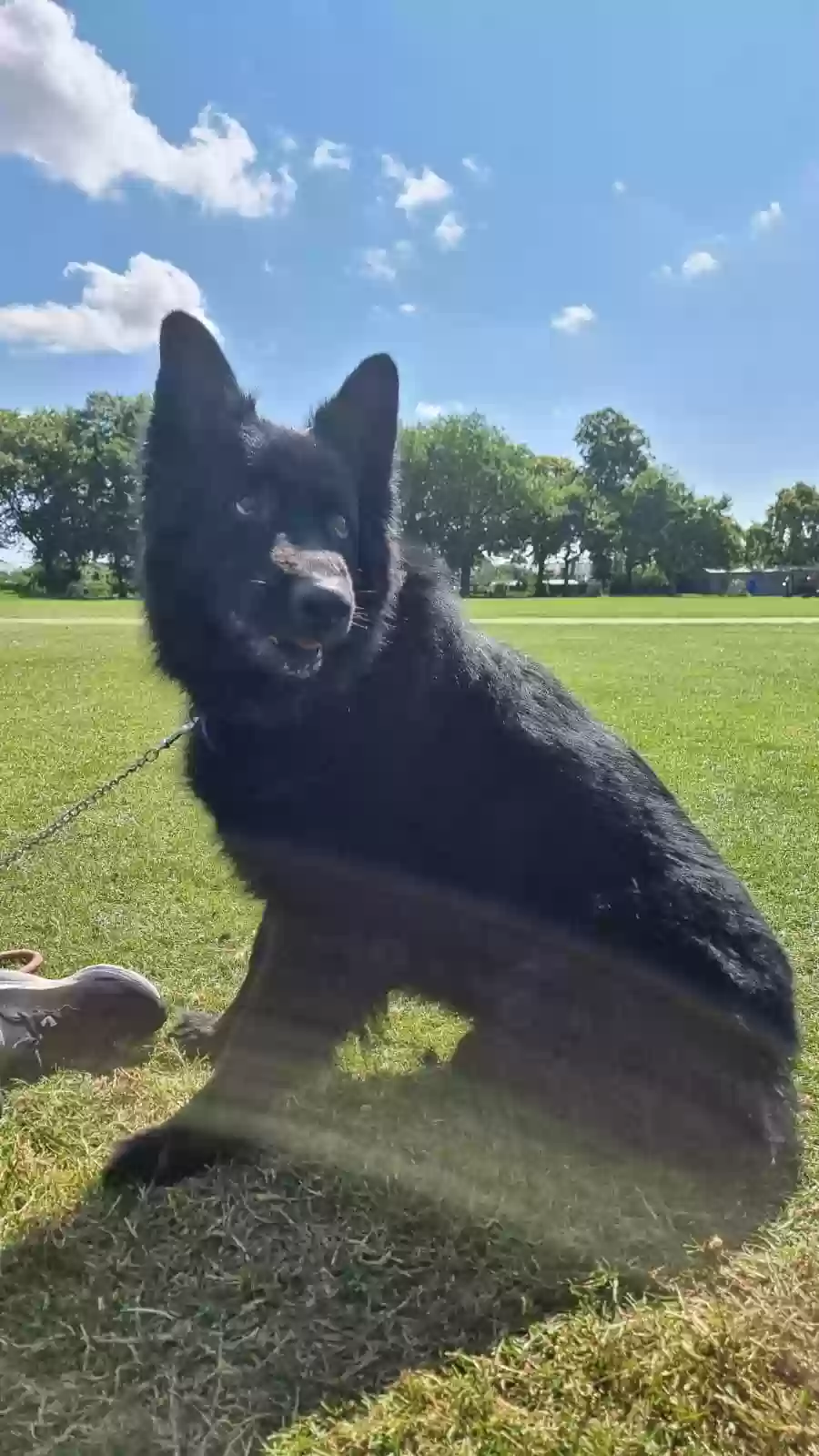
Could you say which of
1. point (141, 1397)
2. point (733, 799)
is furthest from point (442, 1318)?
point (733, 799)

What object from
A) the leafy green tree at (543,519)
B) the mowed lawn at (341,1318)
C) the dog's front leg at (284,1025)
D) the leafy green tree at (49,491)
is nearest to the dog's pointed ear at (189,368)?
the mowed lawn at (341,1318)

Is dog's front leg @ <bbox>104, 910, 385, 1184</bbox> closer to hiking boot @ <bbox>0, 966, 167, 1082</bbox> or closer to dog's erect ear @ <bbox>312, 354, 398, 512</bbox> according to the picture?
hiking boot @ <bbox>0, 966, 167, 1082</bbox>

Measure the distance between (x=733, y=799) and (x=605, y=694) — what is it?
16.8 ft

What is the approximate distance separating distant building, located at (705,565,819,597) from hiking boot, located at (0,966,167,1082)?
75849mm

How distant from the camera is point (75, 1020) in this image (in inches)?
104

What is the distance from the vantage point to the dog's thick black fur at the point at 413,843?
2.16m

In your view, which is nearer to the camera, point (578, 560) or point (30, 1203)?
point (30, 1203)

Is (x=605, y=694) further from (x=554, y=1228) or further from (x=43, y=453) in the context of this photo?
(x=43, y=453)

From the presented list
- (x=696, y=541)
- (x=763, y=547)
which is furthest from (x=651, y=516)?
(x=763, y=547)

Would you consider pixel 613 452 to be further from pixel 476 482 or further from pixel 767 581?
pixel 476 482

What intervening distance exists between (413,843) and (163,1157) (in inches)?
40.5

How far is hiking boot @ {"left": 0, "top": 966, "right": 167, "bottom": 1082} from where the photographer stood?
2.56m

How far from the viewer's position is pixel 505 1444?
1.49 metres

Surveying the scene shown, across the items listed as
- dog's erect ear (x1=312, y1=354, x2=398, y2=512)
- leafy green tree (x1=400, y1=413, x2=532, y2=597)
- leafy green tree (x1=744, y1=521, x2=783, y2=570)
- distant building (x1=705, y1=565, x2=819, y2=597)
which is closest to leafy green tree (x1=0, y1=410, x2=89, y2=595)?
leafy green tree (x1=400, y1=413, x2=532, y2=597)
